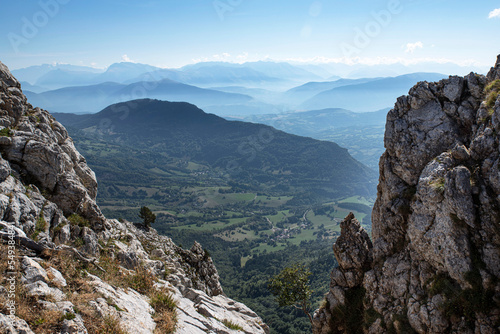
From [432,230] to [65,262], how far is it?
2222 centimetres

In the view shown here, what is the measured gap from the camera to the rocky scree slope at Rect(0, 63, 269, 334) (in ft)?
37.9

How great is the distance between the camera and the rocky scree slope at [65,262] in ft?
37.9

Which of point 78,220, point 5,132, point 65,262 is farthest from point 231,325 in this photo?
point 5,132

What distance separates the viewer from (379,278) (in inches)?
936

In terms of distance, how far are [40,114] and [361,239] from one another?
115 ft

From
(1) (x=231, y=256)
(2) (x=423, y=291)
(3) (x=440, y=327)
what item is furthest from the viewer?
(1) (x=231, y=256)

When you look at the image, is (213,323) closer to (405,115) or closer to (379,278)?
(379,278)

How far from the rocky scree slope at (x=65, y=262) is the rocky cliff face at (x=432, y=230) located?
1095 centimetres

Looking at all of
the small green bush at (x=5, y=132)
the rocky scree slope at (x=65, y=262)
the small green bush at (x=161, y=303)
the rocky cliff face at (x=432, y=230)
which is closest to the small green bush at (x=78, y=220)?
the rocky scree slope at (x=65, y=262)

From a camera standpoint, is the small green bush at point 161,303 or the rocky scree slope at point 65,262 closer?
the rocky scree slope at point 65,262

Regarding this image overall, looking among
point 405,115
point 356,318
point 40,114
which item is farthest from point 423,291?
point 40,114

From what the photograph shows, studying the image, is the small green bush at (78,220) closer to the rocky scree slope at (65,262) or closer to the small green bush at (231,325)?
the rocky scree slope at (65,262)

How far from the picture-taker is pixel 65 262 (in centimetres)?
1466

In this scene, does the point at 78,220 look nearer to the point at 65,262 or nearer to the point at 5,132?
the point at 5,132
